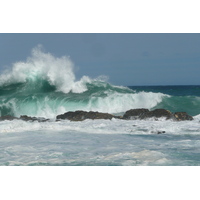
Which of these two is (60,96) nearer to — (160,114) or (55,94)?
(55,94)

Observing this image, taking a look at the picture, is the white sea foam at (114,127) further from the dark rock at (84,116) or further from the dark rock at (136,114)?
the dark rock at (136,114)

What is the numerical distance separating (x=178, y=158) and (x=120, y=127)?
140 inches

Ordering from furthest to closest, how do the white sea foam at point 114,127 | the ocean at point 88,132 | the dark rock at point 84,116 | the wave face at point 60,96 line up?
1. the wave face at point 60,96
2. the dark rock at point 84,116
3. the white sea foam at point 114,127
4. the ocean at point 88,132

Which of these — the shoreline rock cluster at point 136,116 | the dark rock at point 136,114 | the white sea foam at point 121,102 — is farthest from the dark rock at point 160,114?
the white sea foam at point 121,102

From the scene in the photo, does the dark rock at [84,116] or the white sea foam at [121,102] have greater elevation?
the white sea foam at [121,102]

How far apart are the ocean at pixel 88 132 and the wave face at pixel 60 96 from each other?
4cm

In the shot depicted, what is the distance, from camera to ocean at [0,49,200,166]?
476 cm

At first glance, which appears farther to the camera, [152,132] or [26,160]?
[152,132]

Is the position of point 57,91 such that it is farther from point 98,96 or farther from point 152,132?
point 152,132

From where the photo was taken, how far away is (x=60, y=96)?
15703 millimetres

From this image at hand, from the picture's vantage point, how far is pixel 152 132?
7.38m

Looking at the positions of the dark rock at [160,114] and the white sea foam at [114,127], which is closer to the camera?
the white sea foam at [114,127]

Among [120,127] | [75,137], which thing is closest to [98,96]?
[120,127]

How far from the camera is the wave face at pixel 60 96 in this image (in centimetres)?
1461
